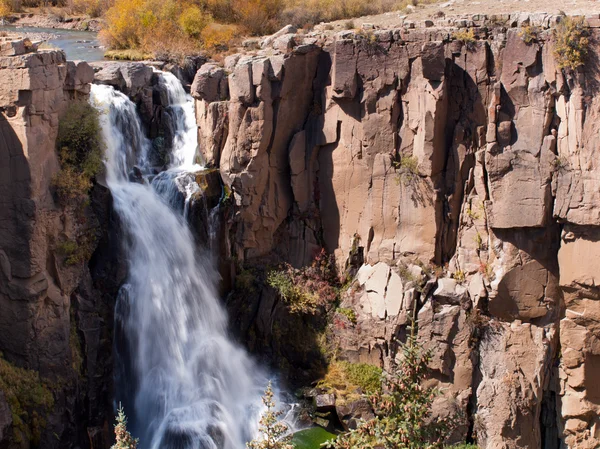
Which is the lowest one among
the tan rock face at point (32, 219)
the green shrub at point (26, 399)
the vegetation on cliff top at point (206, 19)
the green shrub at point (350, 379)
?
the green shrub at point (350, 379)

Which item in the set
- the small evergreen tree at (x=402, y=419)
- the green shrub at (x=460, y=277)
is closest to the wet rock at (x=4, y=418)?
the small evergreen tree at (x=402, y=419)

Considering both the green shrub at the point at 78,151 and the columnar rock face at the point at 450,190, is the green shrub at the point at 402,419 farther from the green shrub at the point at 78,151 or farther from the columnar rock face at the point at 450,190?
the green shrub at the point at 78,151

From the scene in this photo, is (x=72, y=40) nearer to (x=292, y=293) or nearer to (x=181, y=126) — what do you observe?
(x=181, y=126)

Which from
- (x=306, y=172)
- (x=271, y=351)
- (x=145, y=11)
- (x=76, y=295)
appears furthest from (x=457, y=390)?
(x=145, y=11)

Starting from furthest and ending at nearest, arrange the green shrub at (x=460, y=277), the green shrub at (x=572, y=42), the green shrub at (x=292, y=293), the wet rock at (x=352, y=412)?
the green shrub at (x=292, y=293), the green shrub at (x=460, y=277), the wet rock at (x=352, y=412), the green shrub at (x=572, y=42)

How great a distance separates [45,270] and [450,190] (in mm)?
9951

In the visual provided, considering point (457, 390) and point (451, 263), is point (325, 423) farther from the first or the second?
point (451, 263)

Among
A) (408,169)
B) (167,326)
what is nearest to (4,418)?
(167,326)

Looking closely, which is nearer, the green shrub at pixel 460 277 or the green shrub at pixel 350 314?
the green shrub at pixel 460 277

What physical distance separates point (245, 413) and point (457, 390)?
5.25m

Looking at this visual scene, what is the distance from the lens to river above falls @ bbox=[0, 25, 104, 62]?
2573 centimetres

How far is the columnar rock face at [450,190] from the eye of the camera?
1731 cm

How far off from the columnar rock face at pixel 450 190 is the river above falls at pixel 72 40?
25.9 ft

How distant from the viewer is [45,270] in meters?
16.5
